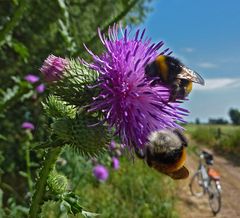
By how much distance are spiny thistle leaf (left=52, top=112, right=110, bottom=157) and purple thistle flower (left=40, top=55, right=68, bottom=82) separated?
0.95ft

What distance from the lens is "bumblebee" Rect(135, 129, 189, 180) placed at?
251 cm

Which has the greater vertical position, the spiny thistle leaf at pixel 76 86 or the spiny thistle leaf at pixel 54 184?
the spiny thistle leaf at pixel 76 86

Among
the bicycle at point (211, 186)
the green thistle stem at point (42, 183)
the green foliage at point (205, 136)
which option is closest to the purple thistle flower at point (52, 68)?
the green thistle stem at point (42, 183)

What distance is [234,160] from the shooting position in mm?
19188

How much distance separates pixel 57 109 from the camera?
245cm

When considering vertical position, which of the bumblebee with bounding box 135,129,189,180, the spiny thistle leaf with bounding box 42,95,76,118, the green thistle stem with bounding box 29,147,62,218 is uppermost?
the spiny thistle leaf with bounding box 42,95,76,118

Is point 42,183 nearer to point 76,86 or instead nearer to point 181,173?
point 76,86

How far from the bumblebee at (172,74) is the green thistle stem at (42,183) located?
58cm

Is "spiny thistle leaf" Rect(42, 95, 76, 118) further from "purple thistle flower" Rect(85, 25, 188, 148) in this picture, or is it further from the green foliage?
the green foliage

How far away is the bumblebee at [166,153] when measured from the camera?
2.51 meters

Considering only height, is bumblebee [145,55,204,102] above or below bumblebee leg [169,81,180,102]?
above

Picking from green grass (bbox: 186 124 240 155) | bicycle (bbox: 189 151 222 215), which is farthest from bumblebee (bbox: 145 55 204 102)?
green grass (bbox: 186 124 240 155)

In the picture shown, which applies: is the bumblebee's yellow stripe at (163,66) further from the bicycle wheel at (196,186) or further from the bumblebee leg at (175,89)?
the bicycle wheel at (196,186)

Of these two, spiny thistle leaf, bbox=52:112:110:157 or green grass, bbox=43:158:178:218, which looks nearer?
spiny thistle leaf, bbox=52:112:110:157
